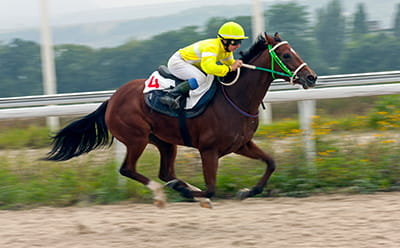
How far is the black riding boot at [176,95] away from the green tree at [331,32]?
459cm

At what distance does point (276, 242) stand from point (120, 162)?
2.29 m

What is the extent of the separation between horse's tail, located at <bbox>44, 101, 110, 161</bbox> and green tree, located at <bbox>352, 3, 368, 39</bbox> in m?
5.29

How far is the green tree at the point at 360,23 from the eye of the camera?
9.75 metres

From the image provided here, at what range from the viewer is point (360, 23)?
9.82 meters

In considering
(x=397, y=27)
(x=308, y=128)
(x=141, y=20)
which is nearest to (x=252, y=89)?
(x=308, y=128)

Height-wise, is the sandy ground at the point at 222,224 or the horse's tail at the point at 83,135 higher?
the horse's tail at the point at 83,135

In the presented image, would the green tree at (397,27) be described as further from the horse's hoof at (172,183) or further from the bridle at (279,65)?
the horse's hoof at (172,183)

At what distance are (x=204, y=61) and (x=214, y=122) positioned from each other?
54 cm

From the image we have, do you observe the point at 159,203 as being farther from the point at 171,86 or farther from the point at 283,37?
the point at 283,37

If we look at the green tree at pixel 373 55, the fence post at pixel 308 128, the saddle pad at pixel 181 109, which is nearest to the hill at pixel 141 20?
the green tree at pixel 373 55

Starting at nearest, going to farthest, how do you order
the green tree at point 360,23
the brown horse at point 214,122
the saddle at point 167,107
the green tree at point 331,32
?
the brown horse at point 214,122 → the saddle at point 167,107 → the green tree at point 331,32 → the green tree at point 360,23

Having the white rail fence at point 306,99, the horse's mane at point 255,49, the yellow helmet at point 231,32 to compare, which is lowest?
the white rail fence at point 306,99

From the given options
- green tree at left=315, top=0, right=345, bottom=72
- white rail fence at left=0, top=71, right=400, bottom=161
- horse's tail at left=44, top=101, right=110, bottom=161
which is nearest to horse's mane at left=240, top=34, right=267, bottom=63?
white rail fence at left=0, top=71, right=400, bottom=161

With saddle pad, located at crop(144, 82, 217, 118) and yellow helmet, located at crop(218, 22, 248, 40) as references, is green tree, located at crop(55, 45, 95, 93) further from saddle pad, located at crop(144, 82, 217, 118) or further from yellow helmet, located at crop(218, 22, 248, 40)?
yellow helmet, located at crop(218, 22, 248, 40)
